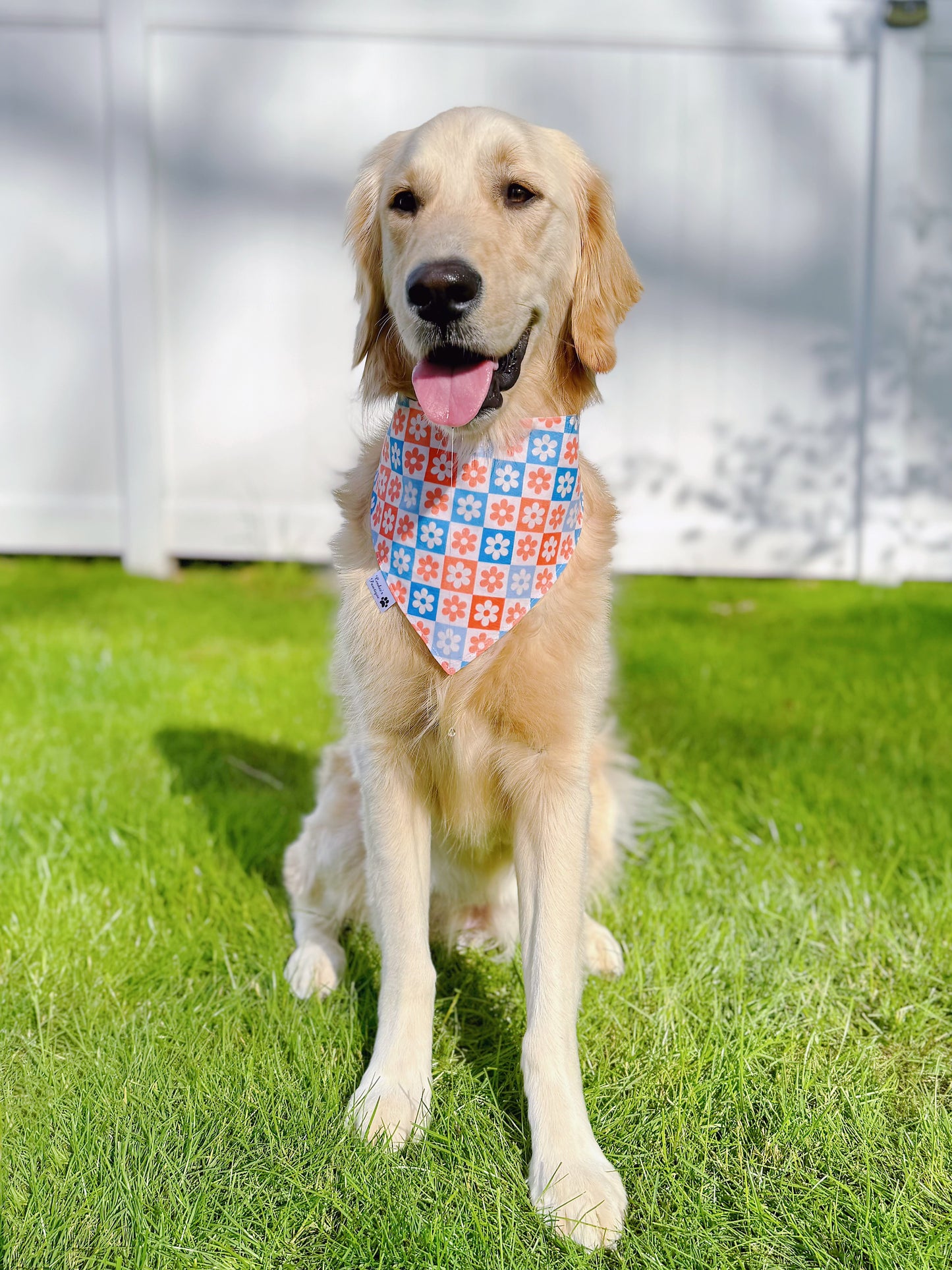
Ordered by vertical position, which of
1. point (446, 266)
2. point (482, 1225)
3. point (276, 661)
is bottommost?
point (482, 1225)

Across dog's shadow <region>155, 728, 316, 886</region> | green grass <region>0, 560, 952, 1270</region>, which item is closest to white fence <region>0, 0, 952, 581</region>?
green grass <region>0, 560, 952, 1270</region>

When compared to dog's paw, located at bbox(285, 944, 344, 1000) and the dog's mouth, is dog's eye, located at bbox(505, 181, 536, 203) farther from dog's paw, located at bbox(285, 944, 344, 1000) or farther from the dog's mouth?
dog's paw, located at bbox(285, 944, 344, 1000)

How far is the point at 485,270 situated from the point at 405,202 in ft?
0.94

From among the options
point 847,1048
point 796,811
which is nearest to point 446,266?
point 847,1048

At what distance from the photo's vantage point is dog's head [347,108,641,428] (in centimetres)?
168

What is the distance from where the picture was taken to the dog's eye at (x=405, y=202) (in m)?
1.83

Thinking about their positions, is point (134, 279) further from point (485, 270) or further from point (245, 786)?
point (485, 270)

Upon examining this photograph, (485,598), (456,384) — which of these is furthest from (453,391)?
(485,598)

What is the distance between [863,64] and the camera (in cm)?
554

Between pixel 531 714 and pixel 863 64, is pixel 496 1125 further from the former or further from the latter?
pixel 863 64

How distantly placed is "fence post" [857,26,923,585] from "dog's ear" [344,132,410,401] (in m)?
4.41

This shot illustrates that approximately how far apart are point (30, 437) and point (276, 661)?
2546 mm

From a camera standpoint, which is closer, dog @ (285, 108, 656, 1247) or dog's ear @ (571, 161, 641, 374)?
dog @ (285, 108, 656, 1247)

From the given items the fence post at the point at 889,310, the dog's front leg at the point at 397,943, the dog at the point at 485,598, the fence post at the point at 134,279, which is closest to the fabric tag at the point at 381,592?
the dog at the point at 485,598
